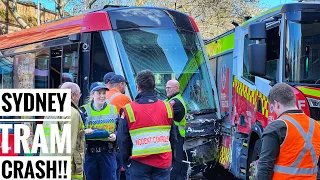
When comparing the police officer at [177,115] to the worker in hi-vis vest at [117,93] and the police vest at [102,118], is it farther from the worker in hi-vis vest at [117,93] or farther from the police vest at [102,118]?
the police vest at [102,118]

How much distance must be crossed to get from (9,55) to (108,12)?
164 inches

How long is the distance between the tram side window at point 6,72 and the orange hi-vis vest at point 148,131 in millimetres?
7566

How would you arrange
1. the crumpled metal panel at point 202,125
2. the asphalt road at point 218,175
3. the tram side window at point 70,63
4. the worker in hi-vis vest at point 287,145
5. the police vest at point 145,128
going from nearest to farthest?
the worker in hi-vis vest at point 287,145 < the police vest at point 145,128 < the crumpled metal panel at point 202,125 < the tram side window at point 70,63 < the asphalt road at point 218,175

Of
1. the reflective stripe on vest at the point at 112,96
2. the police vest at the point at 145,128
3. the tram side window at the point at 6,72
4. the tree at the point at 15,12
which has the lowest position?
the police vest at the point at 145,128

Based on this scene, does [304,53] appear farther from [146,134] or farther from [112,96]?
[112,96]

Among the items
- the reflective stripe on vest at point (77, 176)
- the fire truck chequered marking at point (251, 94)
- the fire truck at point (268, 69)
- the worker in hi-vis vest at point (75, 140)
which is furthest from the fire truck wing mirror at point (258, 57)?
the reflective stripe on vest at point (77, 176)

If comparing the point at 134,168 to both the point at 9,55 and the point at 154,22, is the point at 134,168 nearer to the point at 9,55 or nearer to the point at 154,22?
the point at 154,22

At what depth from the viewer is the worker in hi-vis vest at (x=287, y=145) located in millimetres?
3641

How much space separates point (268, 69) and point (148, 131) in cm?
229

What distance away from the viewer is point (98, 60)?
880 centimetres

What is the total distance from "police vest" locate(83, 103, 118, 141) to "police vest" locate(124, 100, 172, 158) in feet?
3.58

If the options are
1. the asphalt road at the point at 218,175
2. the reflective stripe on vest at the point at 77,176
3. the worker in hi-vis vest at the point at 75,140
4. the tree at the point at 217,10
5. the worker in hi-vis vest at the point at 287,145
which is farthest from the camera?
the tree at the point at 217,10

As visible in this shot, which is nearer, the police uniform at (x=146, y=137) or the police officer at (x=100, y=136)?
the police uniform at (x=146, y=137)

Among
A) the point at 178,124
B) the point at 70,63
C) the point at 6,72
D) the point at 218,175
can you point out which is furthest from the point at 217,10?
the point at 178,124
